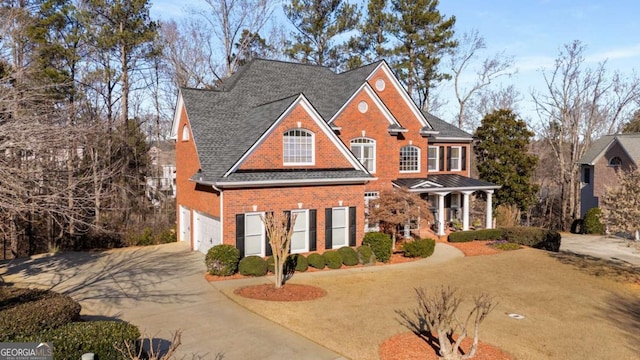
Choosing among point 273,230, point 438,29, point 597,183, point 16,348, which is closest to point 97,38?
point 273,230

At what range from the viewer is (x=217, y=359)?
383 inches

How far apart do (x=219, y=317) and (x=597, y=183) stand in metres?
41.4

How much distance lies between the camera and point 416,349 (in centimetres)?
1032

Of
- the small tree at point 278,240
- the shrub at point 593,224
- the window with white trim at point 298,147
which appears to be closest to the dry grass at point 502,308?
the small tree at point 278,240

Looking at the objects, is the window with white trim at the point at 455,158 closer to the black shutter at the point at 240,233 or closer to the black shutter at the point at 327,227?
the black shutter at the point at 327,227

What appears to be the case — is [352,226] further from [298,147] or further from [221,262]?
[221,262]

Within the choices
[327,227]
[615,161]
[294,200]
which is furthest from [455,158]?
[615,161]

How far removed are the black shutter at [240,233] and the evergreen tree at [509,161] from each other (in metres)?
23.2

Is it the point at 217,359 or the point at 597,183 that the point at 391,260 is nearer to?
the point at 217,359

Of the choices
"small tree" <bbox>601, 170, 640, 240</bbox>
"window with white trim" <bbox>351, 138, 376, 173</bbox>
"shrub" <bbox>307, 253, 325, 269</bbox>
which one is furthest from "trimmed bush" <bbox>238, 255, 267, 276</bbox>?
"small tree" <bbox>601, 170, 640, 240</bbox>

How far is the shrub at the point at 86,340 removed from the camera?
7902mm

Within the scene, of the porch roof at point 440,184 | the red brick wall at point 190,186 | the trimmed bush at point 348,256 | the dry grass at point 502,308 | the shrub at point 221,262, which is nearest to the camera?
the dry grass at point 502,308

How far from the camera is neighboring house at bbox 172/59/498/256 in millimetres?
19250

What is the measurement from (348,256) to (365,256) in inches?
39.7
